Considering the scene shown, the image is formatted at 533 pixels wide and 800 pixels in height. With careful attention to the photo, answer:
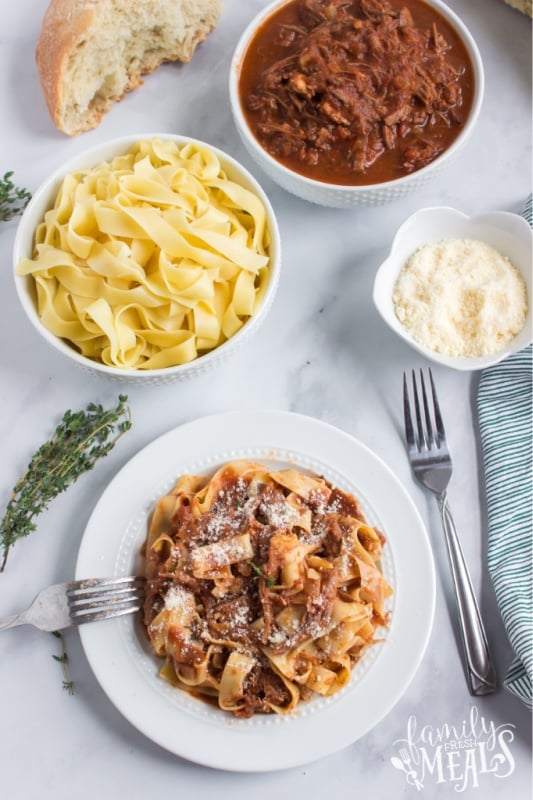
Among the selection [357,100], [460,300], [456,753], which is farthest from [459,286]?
[456,753]

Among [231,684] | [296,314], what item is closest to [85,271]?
[296,314]

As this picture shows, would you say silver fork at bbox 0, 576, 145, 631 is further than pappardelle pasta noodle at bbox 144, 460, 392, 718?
Yes

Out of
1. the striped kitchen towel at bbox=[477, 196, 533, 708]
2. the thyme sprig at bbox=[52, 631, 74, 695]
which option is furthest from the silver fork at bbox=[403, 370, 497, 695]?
the thyme sprig at bbox=[52, 631, 74, 695]

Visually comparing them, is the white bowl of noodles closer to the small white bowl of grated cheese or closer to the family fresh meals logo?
the small white bowl of grated cheese

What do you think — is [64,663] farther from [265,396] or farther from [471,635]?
[471,635]

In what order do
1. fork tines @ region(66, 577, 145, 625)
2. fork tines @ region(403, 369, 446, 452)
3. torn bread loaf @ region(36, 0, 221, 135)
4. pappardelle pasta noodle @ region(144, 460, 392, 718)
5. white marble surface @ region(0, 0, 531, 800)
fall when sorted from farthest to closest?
fork tines @ region(403, 369, 446, 452)
torn bread loaf @ region(36, 0, 221, 135)
white marble surface @ region(0, 0, 531, 800)
fork tines @ region(66, 577, 145, 625)
pappardelle pasta noodle @ region(144, 460, 392, 718)

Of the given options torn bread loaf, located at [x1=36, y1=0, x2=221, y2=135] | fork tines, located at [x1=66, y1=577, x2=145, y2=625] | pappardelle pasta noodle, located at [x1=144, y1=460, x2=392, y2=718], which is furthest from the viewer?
torn bread loaf, located at [x1=36, y1=0, x2=221, y2=135]
